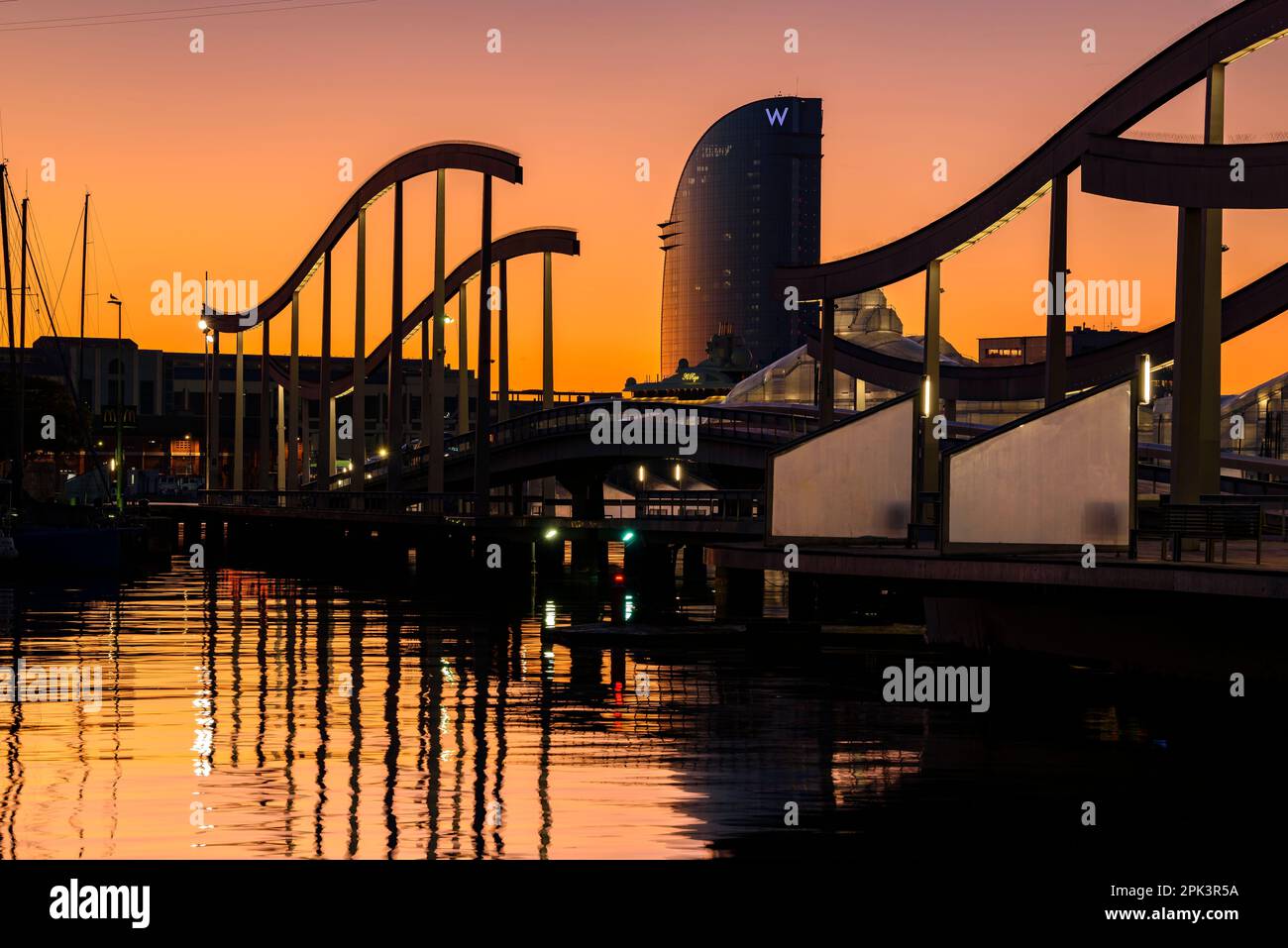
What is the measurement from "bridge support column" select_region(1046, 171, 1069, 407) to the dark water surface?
7.45m

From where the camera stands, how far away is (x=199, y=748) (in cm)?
2147

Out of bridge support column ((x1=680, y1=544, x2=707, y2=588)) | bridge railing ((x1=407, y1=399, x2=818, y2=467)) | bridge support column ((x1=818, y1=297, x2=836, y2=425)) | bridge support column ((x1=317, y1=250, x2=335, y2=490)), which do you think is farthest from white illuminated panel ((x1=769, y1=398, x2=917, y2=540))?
bridge support column ((x1=317, y1=250, x2=335, y2=490))

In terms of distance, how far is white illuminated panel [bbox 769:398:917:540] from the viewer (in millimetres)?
38750

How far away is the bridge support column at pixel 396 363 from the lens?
3078 inches

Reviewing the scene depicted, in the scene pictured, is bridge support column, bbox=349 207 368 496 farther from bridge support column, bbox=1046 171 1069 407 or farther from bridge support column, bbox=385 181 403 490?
bridge support column, bbox=1046 171 1069 407

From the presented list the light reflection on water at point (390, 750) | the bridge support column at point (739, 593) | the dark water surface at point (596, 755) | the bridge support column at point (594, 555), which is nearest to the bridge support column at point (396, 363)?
the bridge support column at point (594, 555)

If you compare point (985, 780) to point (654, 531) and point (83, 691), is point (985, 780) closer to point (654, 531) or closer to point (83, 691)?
point (83, 691)

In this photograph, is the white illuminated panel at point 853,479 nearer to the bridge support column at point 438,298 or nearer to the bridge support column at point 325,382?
the bridge support column at point 438,298

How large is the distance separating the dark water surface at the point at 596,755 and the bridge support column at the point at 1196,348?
4.00m

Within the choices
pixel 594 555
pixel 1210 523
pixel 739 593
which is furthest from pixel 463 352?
pixel 1210 523

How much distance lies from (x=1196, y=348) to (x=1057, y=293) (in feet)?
24.3

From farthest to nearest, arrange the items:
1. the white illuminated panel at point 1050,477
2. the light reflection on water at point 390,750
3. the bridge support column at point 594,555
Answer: the bridge support column at point 594,555 < the white illuminated panel at point 1050,477 < the light reflection on water at point 390,750

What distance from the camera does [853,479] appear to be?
39094mm
